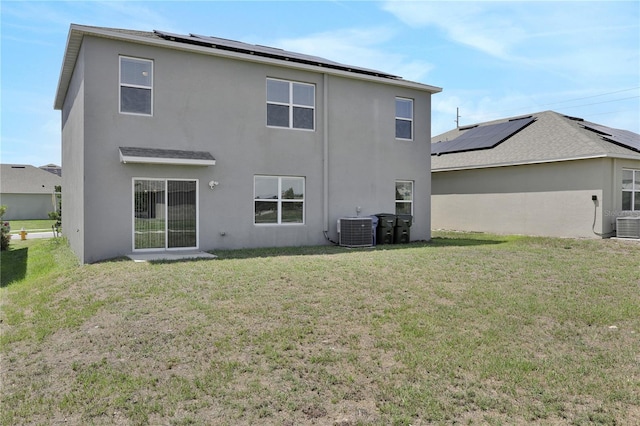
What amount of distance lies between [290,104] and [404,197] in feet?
17.7

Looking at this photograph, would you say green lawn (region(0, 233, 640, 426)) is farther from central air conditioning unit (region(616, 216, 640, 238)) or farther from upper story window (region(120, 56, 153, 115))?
central air conditioning unit (region(616, 216, 640, 238))

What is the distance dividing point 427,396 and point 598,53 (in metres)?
17.5

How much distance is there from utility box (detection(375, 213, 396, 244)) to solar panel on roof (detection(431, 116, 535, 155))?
28.5 feet

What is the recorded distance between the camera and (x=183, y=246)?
11.9 m

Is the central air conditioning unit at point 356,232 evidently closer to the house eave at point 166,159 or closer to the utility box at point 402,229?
the utility box at point 402,229

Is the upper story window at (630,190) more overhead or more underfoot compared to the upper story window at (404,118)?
more underfoot

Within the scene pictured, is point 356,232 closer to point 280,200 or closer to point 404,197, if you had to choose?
point 280,200

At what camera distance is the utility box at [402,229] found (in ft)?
47.7

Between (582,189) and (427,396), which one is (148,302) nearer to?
(427,396)

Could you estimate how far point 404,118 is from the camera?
15.6 m

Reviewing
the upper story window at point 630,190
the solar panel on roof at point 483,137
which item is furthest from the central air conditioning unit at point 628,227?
the solar panel on roof at point 483,137

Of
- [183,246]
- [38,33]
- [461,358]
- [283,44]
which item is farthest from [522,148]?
[38,33]

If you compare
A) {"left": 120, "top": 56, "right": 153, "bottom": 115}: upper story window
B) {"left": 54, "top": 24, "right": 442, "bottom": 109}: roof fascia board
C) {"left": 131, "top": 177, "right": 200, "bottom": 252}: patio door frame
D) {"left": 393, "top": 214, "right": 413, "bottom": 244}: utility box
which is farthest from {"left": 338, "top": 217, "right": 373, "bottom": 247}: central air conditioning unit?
{"left": 120, "top": 56, "right": 153, "bottom": 115}: upper story window

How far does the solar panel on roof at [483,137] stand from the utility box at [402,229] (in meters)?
8.12
